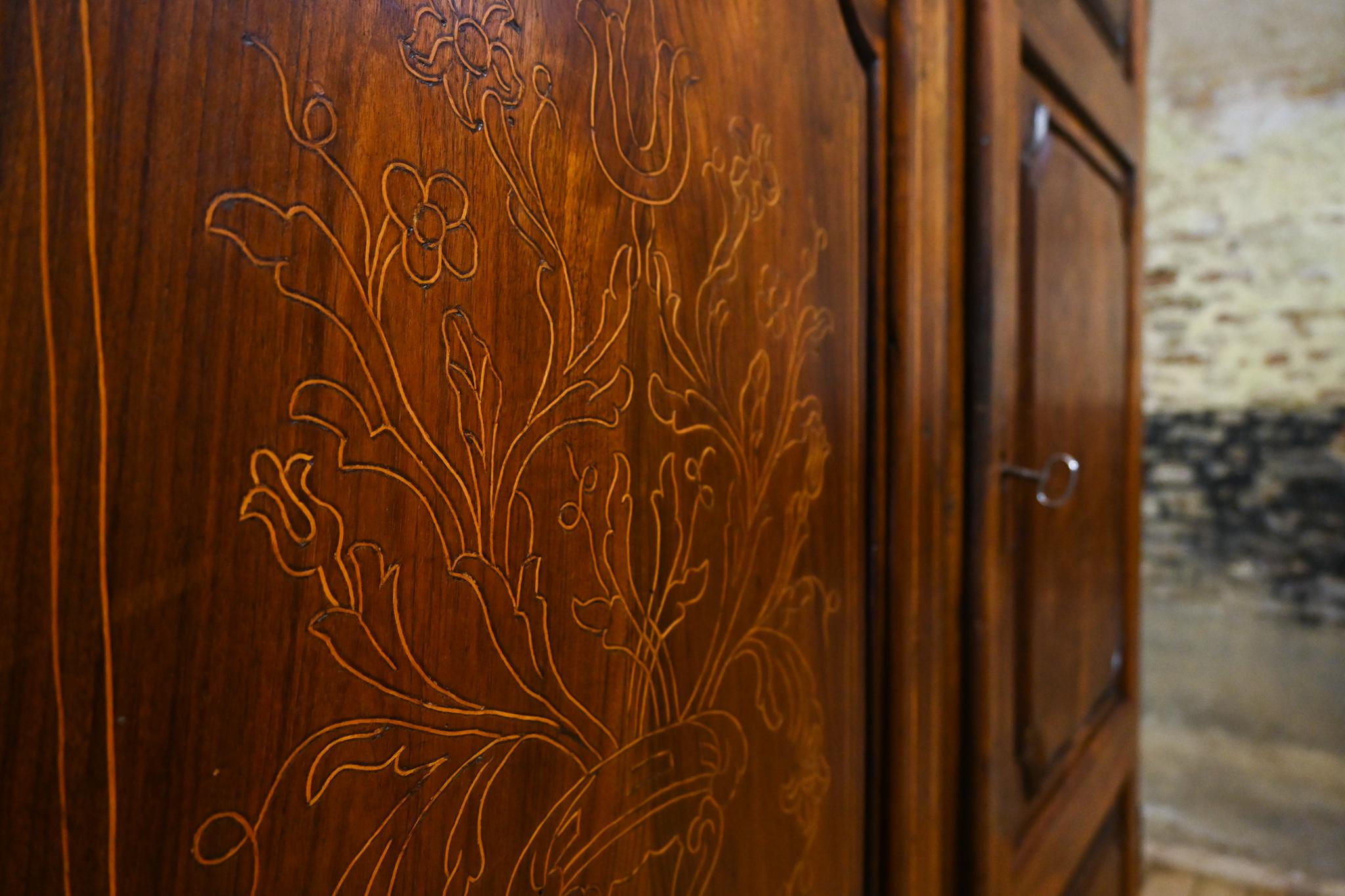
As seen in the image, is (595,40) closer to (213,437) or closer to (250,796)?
(213,437)

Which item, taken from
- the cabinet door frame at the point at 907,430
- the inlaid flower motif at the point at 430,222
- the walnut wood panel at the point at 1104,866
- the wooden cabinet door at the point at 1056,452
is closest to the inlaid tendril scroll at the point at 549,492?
the inlaid flower motif at the point at 430,222

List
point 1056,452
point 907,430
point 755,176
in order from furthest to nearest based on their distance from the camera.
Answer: point 1056,452, point 907,430, point 755,176

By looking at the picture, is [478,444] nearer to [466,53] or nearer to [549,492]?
[549,492]

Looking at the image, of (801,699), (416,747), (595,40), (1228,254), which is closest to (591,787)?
(416,747)

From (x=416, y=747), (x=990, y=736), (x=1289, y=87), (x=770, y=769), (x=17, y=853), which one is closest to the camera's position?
(x=17, y=853)

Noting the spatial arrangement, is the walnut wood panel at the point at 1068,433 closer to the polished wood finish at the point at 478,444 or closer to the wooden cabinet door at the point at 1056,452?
the wooden cabinet door at the point at 1056,452

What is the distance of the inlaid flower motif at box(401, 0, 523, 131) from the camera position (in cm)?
37

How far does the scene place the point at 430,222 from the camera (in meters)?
0.37

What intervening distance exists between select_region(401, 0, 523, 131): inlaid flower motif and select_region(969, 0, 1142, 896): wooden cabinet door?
0.65 metres

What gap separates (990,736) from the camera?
3.01ft

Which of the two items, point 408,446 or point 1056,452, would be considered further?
point 1056,452

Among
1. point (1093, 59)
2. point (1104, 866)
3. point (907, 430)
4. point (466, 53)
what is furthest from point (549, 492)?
point (1104, 866)

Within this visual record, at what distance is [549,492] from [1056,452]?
92 centimetres

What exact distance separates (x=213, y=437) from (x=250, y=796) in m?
0.14
